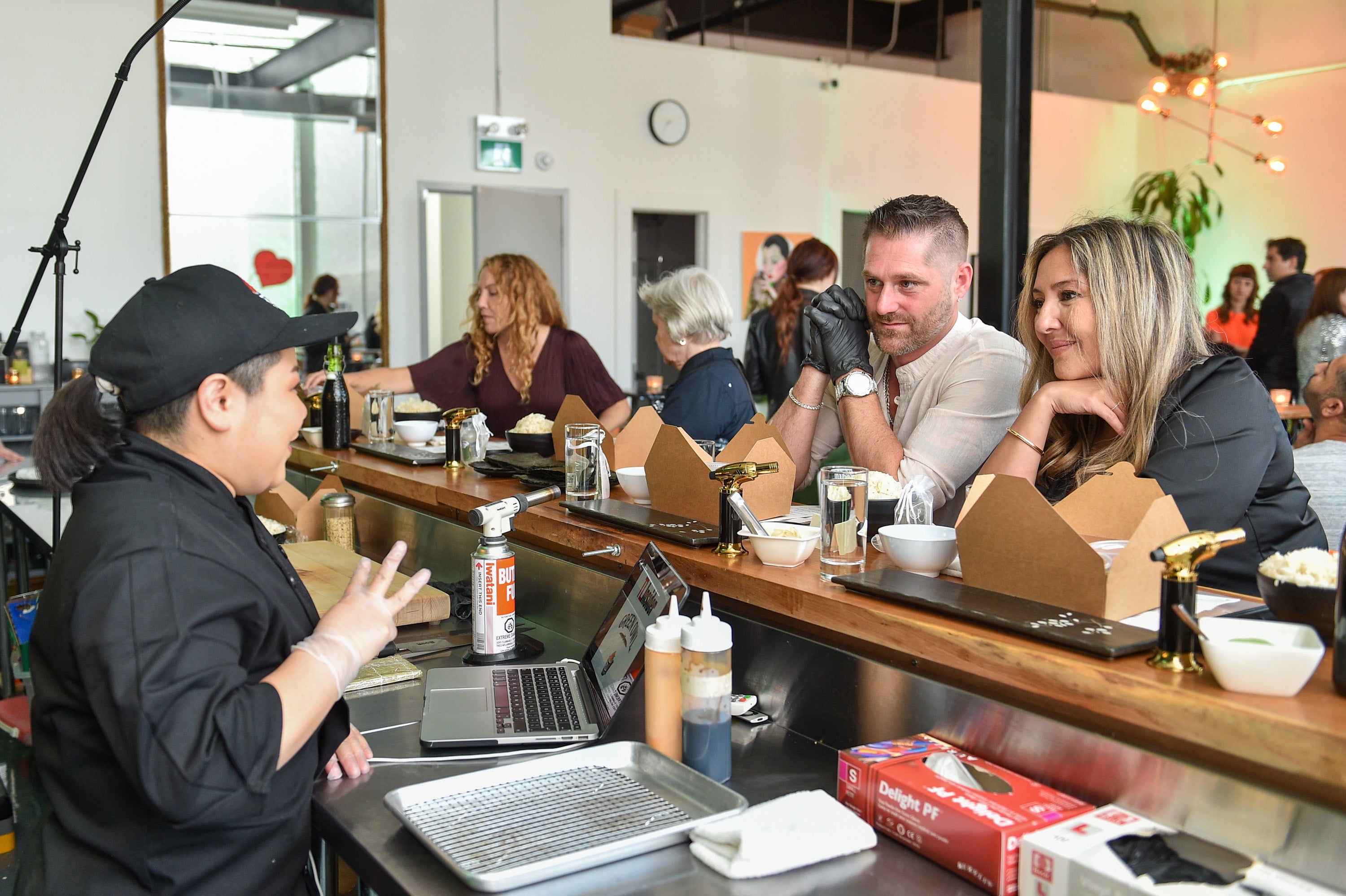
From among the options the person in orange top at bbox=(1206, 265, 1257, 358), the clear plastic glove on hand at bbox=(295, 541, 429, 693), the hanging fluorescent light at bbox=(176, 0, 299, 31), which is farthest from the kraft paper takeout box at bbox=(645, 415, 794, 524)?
the person in orange top at bbox=(1206, 265, 1257, 358)

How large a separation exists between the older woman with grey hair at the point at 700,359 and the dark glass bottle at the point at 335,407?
3.43 feet

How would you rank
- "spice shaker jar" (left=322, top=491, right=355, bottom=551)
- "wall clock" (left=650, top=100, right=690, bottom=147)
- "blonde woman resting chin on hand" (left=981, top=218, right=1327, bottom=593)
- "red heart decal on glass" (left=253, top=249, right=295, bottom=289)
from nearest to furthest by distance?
"blonde woman resting chin on hand" (left=981, top=218, right=1327, bottom=593) → "spice shaker jar" (left=322, top=491, right=355, bottom=551) → "red heart decal on glass" (left=253, top=249, right=295, bottom=289) → "wall clock" (left=650, top=100, right=690, bottom=147)

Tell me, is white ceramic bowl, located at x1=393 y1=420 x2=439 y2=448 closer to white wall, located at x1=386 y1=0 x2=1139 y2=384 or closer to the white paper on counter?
the white paper on counter

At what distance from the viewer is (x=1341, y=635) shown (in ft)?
3.45

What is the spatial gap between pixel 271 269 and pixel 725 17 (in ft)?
15.1

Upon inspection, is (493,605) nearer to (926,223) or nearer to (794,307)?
(926,223)

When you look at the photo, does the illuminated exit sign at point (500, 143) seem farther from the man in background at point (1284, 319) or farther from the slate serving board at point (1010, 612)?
the slate serving board at point (1010, 612)

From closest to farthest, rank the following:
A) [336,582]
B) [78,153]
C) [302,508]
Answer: [336,582] → [302,508] → [78,153]

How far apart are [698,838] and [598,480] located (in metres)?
1.06

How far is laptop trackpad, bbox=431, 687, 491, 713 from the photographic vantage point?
167 cm

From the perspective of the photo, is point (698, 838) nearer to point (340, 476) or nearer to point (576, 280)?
point (340, 476)

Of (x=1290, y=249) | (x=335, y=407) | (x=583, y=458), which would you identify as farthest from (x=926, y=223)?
(x=1290, y=249)

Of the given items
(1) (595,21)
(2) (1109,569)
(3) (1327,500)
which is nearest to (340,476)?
(2) (1109,569)

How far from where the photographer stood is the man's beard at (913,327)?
2459 mm
